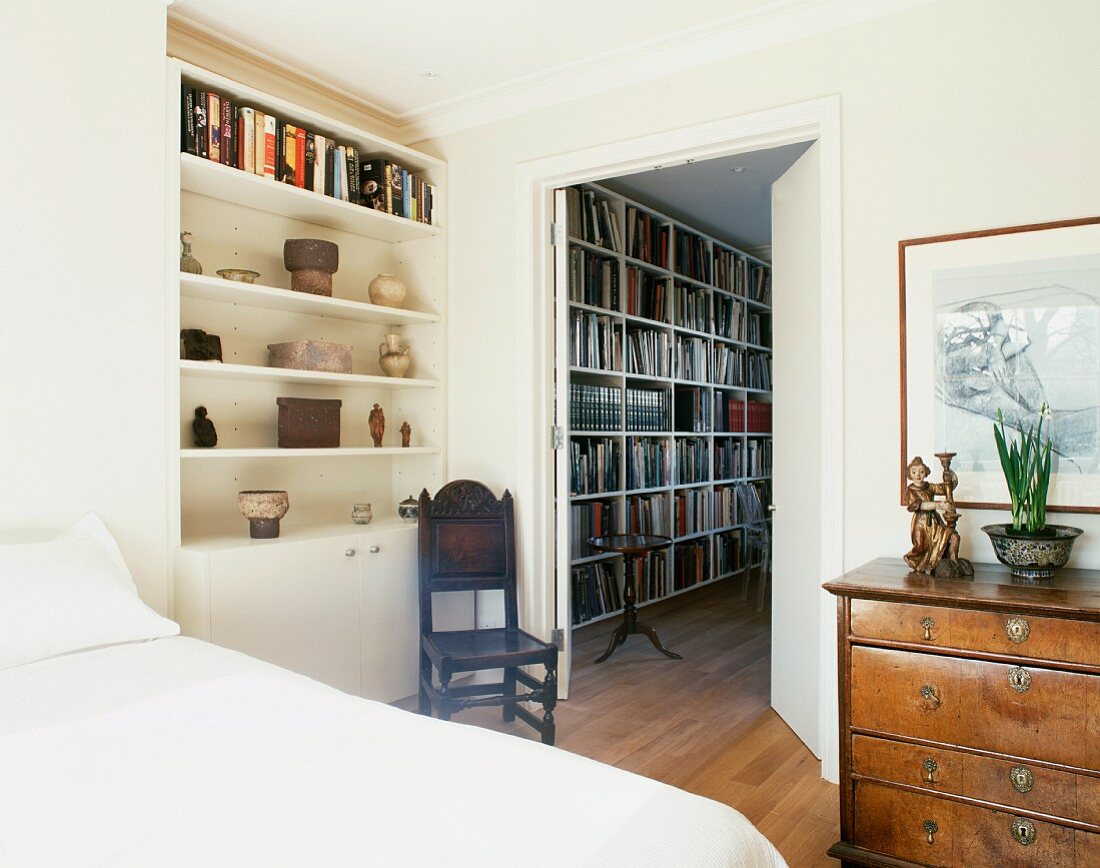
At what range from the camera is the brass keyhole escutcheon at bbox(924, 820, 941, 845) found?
6.88 ft

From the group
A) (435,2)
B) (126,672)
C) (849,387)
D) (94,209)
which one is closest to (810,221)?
(849,387)

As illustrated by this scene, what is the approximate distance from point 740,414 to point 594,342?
2144mm

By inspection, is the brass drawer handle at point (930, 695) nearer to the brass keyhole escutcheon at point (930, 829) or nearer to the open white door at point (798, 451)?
the brass keyhole escutcheon at point (930, 829)

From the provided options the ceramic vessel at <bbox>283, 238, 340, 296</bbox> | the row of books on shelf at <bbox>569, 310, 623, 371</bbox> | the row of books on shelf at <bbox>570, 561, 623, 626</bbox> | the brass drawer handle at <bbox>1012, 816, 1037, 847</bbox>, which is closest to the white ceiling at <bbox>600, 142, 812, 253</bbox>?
the row of books on shelf at <bbox>569, 310, 623, 371</bbox>

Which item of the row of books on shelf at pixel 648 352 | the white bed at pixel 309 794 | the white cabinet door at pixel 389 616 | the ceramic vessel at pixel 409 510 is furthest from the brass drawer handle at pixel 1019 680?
the row of books on shelf at pixel 648 352

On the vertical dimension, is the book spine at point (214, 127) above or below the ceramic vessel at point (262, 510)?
above

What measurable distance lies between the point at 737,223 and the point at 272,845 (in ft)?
18.8

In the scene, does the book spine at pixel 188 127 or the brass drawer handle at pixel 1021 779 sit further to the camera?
the book spine at pixel 188 127

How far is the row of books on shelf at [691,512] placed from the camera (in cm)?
574

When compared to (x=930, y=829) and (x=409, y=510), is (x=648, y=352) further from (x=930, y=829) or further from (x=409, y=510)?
(x=930, y=829)

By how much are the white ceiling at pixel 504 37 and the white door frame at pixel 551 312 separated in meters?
0.27

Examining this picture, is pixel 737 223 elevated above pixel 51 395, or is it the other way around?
pixel 737 223

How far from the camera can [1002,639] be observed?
201 centimetres

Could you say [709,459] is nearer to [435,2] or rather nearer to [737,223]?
[737,223]
